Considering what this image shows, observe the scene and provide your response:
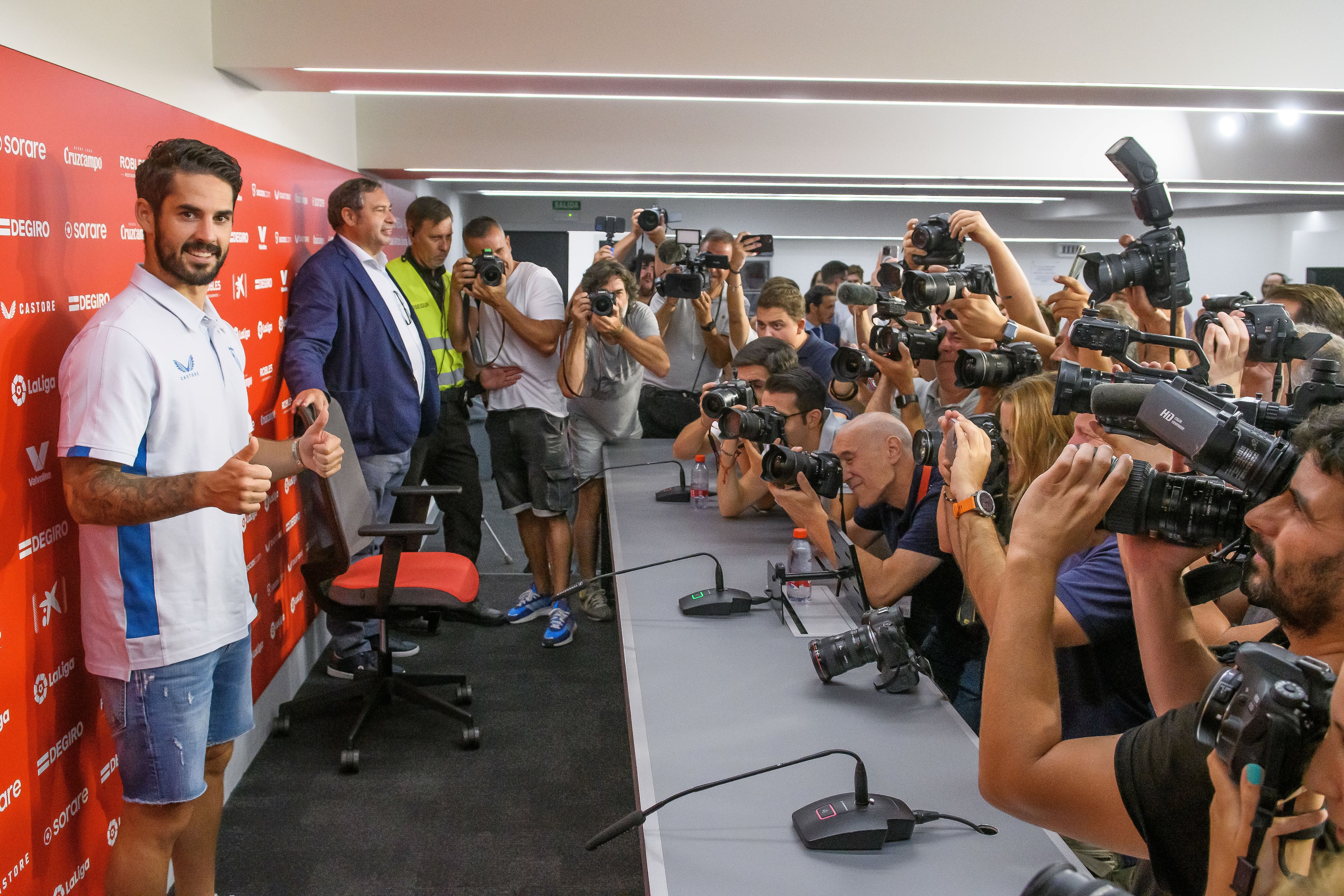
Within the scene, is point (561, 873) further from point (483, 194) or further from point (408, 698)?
point (483, 194)

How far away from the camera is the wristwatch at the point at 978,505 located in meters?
1.71

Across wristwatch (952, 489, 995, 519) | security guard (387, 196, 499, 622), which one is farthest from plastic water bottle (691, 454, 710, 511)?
wristwatch (952, 489, 995, 519)

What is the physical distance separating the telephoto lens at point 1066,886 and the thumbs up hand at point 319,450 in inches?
67.6

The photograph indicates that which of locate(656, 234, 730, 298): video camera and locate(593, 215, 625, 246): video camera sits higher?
locate(593, 215, 625, 246): video camera

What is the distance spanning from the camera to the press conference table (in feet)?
4.27

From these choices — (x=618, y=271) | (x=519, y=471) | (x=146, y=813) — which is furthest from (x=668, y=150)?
(x=146, y=813)

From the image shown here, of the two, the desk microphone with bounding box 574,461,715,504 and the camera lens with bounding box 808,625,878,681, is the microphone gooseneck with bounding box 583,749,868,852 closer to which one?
the camera lens with bounding box 808,625,878,681

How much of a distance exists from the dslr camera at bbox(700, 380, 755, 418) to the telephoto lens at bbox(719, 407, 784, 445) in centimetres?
8

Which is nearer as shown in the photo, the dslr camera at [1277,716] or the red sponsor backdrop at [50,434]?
the dslr camera at [1277,716]

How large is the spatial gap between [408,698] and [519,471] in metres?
1.21

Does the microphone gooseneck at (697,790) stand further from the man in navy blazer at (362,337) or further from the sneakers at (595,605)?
the sneakers at (595,605)

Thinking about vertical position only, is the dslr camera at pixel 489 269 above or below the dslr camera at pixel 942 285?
above

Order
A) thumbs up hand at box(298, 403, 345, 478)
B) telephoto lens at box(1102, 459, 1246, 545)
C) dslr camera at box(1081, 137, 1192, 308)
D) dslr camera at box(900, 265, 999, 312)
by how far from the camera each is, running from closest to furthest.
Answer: telephoto lens at box(1102, 459, 1246, 545) < thumbs up hand at box(298, 403, 345, 478) < dslr camera at box(1081, 137, 1192, 308) < dslr camera at box(900, 265, 999, 312)

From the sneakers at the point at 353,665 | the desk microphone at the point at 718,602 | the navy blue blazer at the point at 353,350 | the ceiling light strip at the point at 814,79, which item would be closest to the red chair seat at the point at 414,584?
the navy blue blazer at the point at 353,350
